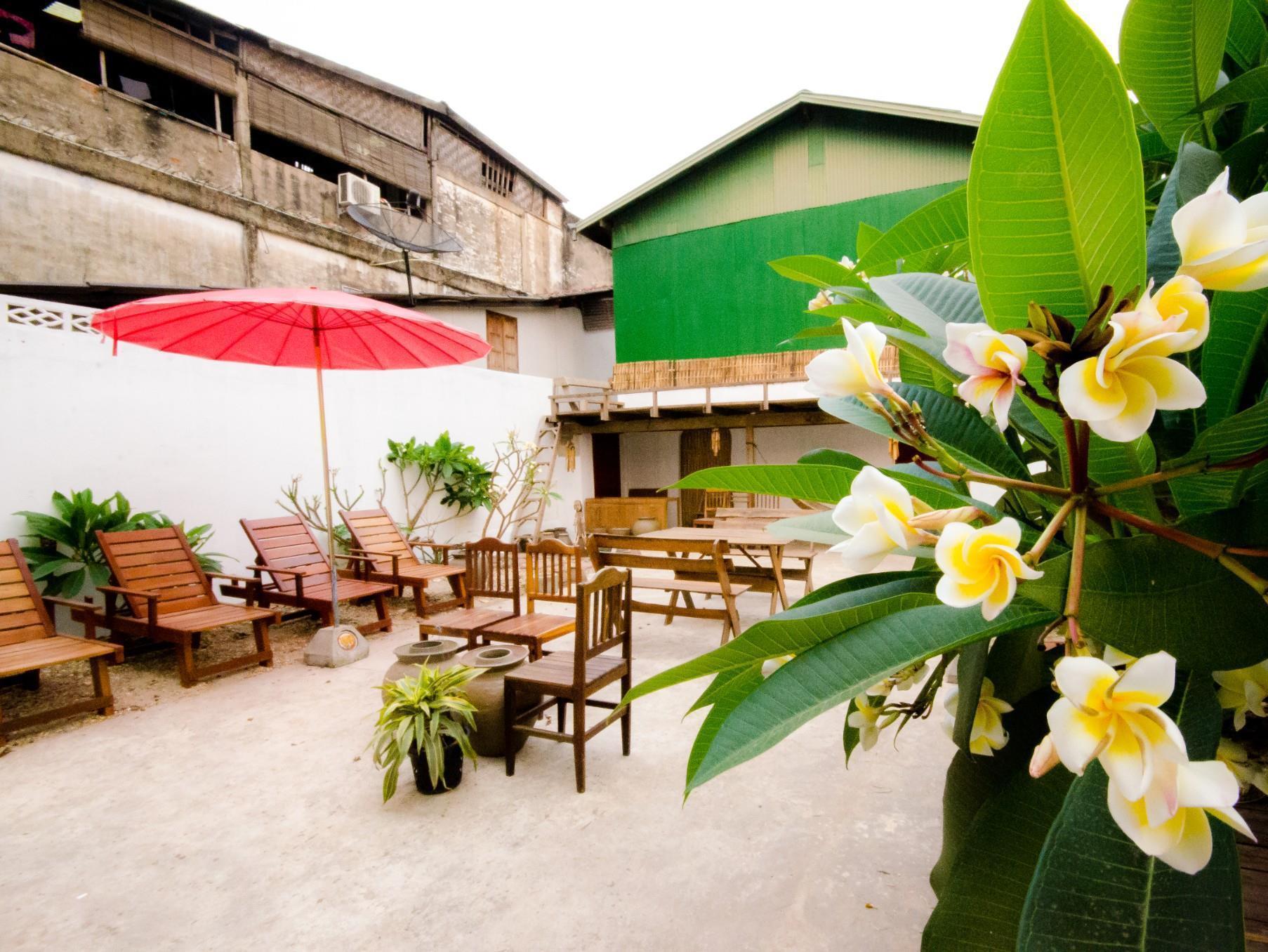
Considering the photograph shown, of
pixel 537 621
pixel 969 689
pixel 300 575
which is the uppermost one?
pixel 969 689

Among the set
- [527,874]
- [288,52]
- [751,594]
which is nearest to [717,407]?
[751,594]

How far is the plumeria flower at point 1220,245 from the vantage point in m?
0.36

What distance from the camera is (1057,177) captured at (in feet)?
1.44

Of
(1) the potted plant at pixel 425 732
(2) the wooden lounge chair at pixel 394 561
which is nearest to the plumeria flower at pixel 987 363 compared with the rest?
(1) the potted plant at pixel 425 732

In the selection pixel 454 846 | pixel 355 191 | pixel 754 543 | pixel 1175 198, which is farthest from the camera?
pixel 355 191

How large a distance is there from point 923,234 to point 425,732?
2789 mm

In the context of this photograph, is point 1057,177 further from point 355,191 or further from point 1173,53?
point 355,191

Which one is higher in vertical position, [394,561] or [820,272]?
[820,272]

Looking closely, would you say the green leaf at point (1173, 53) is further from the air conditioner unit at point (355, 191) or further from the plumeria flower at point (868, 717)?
the air conditioner unit at point (355, 191)

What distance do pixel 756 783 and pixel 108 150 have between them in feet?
43.5

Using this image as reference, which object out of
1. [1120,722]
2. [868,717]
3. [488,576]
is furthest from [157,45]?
[1120,722]

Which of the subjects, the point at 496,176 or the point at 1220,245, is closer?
the point at 1220,245

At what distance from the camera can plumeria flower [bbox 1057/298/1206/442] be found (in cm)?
35

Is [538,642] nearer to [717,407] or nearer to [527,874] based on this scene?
[527,874]
